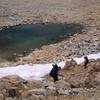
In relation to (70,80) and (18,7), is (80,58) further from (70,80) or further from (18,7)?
(18,7)

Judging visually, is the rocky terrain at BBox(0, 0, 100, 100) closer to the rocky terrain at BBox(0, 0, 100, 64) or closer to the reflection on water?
the rocky terrain at BBox(0, 0, 100, 64)

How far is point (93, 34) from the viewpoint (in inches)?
1671

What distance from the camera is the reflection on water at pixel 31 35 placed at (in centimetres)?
3928

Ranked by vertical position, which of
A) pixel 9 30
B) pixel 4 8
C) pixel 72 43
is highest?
pixel 4 8

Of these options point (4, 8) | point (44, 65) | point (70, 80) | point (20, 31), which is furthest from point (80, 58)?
point (4, 8)

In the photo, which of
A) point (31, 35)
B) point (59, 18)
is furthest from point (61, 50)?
point (59, 18)

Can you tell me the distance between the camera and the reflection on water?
39.3 meters

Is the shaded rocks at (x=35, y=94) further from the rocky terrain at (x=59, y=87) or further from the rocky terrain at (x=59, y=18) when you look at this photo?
the rocky terrain at (x=59, y=18)

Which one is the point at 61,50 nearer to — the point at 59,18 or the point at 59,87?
the point at 59,87

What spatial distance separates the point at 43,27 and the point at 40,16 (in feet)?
17.1

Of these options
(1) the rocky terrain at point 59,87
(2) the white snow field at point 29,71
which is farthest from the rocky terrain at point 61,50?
(2) the white snow field at point 29,71

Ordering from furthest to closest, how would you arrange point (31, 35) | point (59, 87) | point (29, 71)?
point (31, 35) < point (29, 71) < point (59, 87)

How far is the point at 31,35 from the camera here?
4344 cm

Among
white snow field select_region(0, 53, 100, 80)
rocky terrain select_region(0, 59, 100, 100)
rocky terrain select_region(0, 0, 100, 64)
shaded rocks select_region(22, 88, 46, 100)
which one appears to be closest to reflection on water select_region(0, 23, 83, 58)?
rocky terrain select_region(0, 0, 100, 64)
